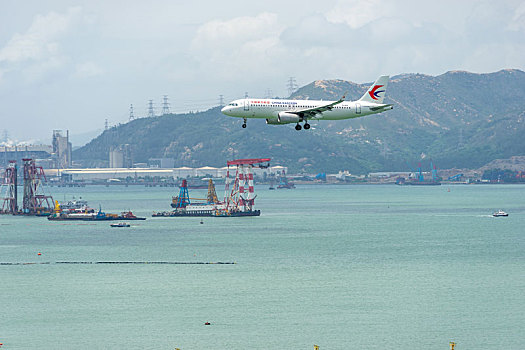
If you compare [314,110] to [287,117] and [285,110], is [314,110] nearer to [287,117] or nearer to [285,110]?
[287,117]

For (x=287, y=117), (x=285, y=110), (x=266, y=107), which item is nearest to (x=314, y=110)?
(x=287, y=117)

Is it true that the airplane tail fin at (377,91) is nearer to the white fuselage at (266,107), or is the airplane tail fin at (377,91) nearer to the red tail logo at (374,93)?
the red tail logo at (374,93)

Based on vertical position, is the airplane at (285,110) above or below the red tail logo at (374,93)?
below

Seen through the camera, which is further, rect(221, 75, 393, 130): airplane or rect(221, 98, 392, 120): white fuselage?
rect(221, 98, 392, 120): white fuselage

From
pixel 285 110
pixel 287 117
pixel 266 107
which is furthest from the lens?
pixel 285 110

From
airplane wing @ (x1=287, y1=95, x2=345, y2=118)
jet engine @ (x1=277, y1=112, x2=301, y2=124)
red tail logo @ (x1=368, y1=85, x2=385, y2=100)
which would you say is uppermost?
red tail logo @ (x1=368, y1=85, x2=385, y2=100)

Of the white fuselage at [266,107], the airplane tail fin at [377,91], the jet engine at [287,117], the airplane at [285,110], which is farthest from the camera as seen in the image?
the airplane tail fin at [377,91]

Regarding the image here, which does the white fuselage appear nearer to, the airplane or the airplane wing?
the airplane

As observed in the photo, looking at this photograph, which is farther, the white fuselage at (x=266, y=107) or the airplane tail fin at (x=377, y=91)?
the airplane tail fin at (x=377, y=91)

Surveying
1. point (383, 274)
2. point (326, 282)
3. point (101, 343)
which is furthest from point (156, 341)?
point (383, 274)

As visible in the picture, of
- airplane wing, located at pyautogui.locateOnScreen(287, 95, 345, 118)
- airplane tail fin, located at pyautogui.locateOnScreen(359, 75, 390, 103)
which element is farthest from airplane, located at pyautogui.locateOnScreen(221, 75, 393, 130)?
airplane tail fin, located at pyautogui.locateOnScreen(359, 75, 390, 103)

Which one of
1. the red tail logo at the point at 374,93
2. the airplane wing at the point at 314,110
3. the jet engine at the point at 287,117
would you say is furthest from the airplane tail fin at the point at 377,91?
the jet engine at the point at 287,117
